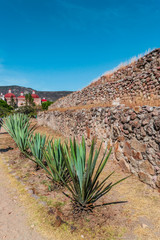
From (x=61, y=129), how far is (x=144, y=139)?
22.2 feet

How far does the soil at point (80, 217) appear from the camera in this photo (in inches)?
86.4

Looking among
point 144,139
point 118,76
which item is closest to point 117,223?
point 144,139

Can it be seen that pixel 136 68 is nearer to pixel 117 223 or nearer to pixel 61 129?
pixel 61 129

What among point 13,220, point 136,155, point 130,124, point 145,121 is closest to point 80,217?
point 13,220

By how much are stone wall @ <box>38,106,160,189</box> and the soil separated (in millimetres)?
369

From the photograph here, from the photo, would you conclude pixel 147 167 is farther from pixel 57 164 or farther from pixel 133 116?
pixel 57 164

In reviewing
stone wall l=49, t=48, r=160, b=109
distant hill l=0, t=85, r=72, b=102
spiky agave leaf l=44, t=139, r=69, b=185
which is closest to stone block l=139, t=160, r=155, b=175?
spiky agave leaf l=44, t=139, r=69, b=185

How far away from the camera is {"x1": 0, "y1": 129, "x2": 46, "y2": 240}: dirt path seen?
2195mm

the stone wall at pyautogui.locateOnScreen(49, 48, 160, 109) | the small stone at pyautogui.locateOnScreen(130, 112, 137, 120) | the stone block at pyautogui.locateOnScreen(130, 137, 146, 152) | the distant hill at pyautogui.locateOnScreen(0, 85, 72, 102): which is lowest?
the stone block at pyautogui.locateOnScreen(130, 137, 146, 152)

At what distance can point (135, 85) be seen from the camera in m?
7.84

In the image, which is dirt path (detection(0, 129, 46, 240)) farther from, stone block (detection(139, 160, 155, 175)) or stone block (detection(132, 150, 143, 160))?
stone block (detection(132, 150, 143, 160))

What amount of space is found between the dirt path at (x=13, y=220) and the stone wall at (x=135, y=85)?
15.0 feet

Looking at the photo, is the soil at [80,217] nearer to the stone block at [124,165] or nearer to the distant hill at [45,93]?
the stone block at [124,165]

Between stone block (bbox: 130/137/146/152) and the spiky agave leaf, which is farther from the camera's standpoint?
stone block (bbox: 130/137/146/152)
